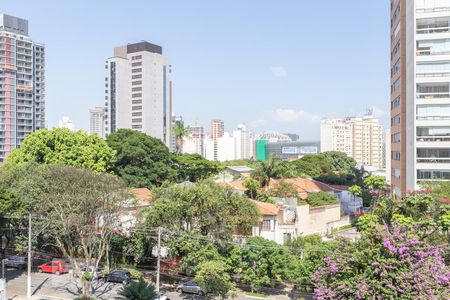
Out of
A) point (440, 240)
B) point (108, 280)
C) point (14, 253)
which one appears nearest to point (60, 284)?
point (108, 280)

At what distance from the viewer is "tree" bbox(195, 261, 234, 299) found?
2575cm

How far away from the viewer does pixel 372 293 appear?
58.7ft

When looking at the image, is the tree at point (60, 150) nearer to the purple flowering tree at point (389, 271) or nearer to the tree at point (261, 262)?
the tree at point (261, 262)

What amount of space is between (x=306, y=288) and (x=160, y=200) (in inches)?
435

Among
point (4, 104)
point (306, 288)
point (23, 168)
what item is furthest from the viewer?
point (4, 104)

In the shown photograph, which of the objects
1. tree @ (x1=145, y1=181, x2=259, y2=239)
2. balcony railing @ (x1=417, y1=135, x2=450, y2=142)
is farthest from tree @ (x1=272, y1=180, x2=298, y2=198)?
tree @ (x1=145, y1=181, x2=259, y2=239)

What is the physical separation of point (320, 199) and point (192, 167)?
20.4 m

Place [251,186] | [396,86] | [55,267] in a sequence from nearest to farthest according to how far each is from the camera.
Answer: [55,267] < [251,186] < [396,86]

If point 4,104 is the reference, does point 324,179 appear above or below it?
below

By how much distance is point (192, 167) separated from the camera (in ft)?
213

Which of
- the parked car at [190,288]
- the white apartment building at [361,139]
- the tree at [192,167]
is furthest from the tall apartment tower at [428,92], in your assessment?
the white apartment building at [361,139]

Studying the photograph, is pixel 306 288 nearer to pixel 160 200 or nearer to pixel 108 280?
pixel 160 200

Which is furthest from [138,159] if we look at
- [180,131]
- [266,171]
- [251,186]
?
[251,186]

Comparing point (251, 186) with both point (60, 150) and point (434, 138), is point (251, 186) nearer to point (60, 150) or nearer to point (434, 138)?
point (434, 138)
